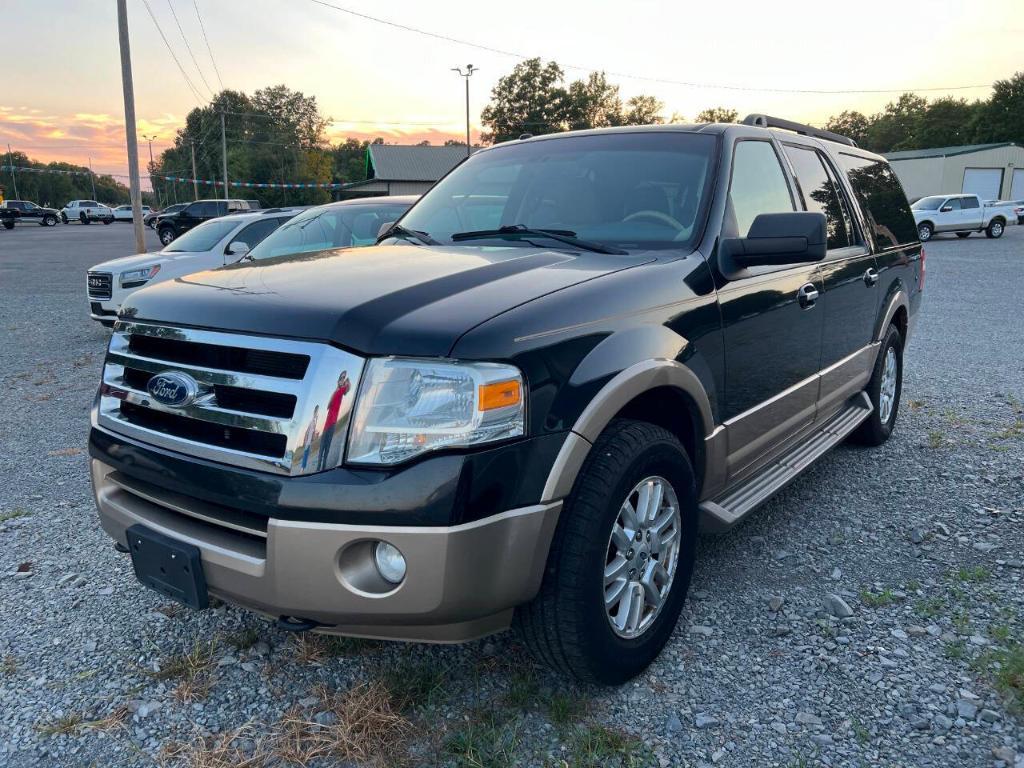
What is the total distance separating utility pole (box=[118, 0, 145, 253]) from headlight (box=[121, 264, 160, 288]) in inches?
416

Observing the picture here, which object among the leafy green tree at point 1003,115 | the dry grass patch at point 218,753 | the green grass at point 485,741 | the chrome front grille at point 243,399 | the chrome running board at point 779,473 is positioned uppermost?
the leafy green tree at point 1003,115

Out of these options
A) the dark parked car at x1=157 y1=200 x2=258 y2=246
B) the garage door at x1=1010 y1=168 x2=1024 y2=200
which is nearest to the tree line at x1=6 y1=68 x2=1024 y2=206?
the garage door at x1=1010 y1=168 x2=1024 y2=200

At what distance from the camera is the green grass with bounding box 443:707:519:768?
2256 millimetres

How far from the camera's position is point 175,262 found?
378 inches

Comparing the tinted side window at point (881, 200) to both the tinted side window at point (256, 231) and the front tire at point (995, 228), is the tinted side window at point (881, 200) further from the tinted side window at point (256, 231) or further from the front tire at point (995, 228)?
the front tire at point (995, 228)

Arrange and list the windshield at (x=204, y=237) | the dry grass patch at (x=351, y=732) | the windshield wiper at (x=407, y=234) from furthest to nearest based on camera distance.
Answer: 1. the windshield at (x=204, y=237)
2. the windshield wiper at (x=407, y=234)
3. the dry grass patch at (x=351, y=732)

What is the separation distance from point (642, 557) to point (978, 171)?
184 feet

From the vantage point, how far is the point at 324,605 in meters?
2.08

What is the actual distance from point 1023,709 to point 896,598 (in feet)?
2.47

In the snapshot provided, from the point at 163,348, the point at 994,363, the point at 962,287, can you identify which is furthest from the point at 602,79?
the point at 163,348

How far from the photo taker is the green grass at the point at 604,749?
2264 millimetres

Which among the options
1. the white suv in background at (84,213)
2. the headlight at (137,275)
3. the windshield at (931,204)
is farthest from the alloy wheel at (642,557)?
the white suv in background at (84,213)

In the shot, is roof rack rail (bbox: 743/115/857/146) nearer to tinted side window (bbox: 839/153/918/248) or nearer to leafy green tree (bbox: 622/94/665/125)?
tinted side window (bbox: 839/153/918/248)

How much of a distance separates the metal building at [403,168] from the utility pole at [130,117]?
130ft
